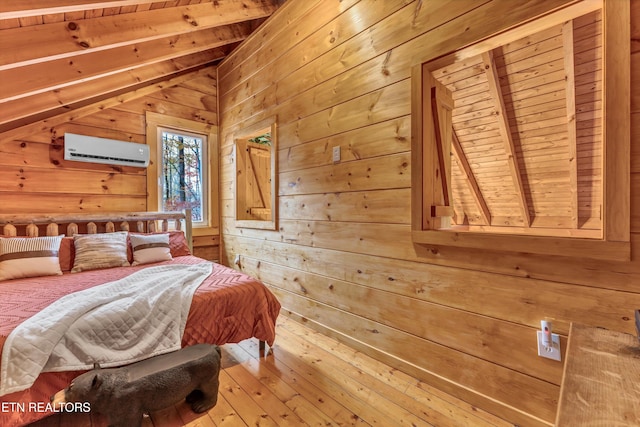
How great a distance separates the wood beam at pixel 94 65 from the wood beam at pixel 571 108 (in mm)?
3005

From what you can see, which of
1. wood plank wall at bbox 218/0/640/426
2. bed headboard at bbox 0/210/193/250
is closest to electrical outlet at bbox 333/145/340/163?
wood plank wall at bbox 218/0/640/426

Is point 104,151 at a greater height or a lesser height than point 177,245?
greater

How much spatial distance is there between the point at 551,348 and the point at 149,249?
9.62 ft

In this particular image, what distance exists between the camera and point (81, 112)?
2.81 m

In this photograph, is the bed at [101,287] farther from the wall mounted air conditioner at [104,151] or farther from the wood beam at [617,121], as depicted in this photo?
the wood beam at [617,121]

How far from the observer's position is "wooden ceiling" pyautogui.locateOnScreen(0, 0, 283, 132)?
A: 1381 mm

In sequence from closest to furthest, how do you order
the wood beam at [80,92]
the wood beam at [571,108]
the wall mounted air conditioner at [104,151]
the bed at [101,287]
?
the bed at [101,287] → the wood beam at [571,108] → the wood beam at [80,92] → the wall mounted air conditioner at [104,151]

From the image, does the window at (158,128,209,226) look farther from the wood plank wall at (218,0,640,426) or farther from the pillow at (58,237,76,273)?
the wood plank wall at (218,0,640,426)

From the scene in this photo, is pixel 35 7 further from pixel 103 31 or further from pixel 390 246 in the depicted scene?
pixel 390 246

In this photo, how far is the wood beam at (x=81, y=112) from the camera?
99.0 inches

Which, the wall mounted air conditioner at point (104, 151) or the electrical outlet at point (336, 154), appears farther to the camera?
the wall mounted air conditioner at point (104, 151)

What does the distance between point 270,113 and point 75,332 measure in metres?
2.36

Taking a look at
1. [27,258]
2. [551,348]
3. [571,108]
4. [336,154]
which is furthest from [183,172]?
[571,108]

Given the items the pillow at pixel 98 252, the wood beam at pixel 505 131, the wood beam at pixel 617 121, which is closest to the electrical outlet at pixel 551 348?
the wood beam at pixel 617 121
